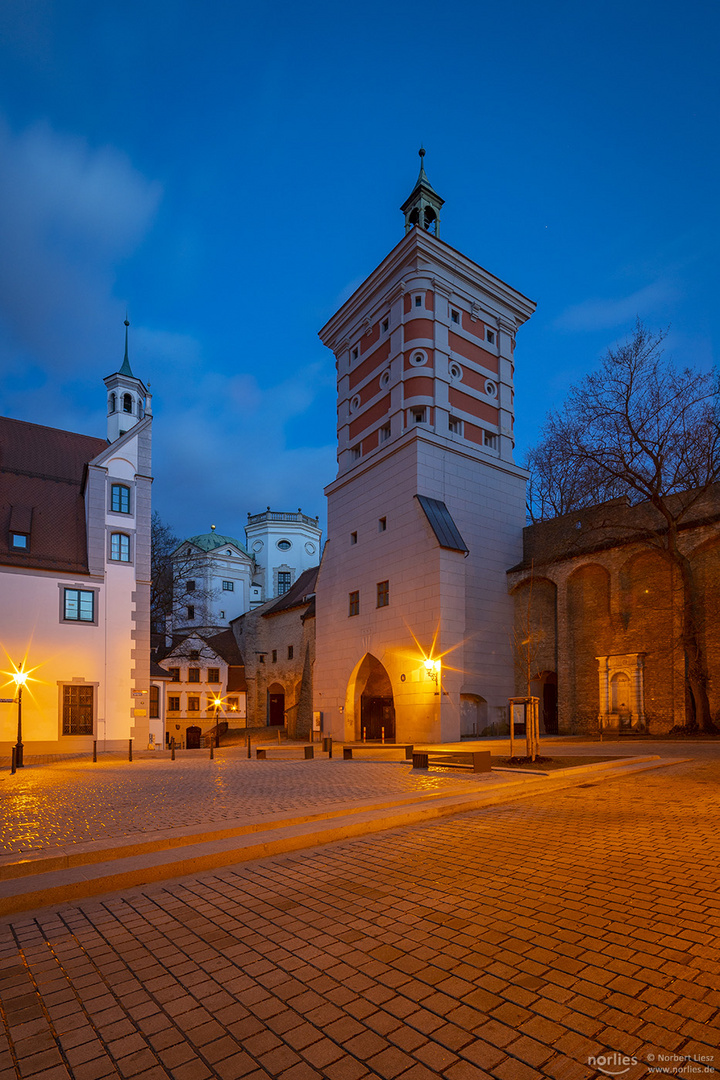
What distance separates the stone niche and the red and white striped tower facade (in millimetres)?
5264

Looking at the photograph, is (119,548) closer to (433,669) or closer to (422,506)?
(422,506)

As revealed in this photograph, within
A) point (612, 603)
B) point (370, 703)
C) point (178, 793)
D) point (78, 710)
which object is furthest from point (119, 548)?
point (612, 603)

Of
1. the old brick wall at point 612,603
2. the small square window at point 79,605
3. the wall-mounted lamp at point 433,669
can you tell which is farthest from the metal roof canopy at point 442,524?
the small square window at point 79,605

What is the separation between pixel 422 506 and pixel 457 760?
15.8 m

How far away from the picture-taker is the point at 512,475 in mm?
35938

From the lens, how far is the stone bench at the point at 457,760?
14.3 meters

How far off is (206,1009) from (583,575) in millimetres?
29966

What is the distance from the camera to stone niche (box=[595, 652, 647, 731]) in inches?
1077

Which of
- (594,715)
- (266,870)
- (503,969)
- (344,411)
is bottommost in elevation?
(594,715)

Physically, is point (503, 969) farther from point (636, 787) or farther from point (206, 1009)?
point (636, 787)

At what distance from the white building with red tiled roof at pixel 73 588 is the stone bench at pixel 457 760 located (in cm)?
1574

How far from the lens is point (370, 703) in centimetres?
3459

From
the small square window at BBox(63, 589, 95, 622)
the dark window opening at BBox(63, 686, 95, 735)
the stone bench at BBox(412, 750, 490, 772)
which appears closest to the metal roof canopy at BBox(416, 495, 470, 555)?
the stone bench at BBox(412, 750, 490, 772)

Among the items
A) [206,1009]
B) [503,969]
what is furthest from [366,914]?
[206,1009]
